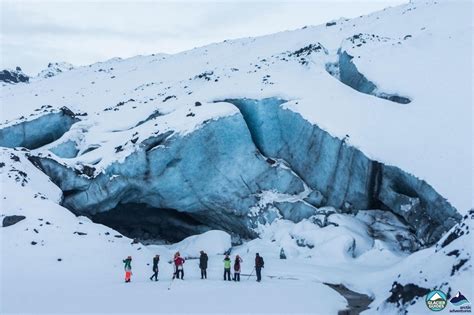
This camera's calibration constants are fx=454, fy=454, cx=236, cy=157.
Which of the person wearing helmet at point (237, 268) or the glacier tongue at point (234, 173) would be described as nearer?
the person wearing helmet at point (237, 268)

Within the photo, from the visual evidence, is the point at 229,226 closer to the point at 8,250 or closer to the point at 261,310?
the point at 8,250

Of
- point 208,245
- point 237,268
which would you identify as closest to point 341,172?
point 208,245

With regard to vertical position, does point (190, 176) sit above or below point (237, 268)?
above

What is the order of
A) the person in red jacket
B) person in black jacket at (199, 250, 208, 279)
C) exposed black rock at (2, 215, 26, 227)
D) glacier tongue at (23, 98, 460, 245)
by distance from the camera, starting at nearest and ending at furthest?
the person in red jacket
person in black jacket at (199, 250, 208, 279)
exposed black rock at (2, 215, 26, 227)
glacier tongue at (23, 98, 460, 245)

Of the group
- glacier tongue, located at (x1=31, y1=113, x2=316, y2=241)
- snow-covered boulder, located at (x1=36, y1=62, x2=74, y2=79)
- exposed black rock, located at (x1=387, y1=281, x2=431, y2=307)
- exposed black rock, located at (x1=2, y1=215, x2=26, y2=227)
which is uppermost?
snow-covered boulder, located at (x1=36, y1=62, x2=74, y2=79)

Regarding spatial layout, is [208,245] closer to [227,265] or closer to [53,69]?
[227,265]

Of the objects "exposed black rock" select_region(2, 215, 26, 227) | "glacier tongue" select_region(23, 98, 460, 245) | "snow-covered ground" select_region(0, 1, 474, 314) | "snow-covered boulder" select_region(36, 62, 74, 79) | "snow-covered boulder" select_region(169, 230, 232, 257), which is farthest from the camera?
"snow-covered boulder" select_region(36, 62, 74, 79)

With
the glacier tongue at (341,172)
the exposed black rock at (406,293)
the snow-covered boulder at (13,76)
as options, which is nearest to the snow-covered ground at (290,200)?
the exposed black rock at (406,293)

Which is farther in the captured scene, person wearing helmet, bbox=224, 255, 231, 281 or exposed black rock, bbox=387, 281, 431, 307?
person wearing helmet, bbox=224, 255, 231, 281

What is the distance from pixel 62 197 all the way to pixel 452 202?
24390 millimetres

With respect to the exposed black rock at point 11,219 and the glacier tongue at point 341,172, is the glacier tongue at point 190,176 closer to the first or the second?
the glacier tongue at point 341,172

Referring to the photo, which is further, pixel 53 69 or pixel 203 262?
pixel 53 69

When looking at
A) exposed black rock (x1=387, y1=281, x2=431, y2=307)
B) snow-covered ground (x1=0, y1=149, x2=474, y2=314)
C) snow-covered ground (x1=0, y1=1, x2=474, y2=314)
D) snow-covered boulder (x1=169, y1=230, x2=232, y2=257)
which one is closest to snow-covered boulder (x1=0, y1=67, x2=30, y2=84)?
snow-covered ground (x1=0, y1=1, x2=474, y2=314)

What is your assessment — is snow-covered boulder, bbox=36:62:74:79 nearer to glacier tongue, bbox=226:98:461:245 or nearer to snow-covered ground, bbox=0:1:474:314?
snow-covered ground, bbox=0:1:474:314
